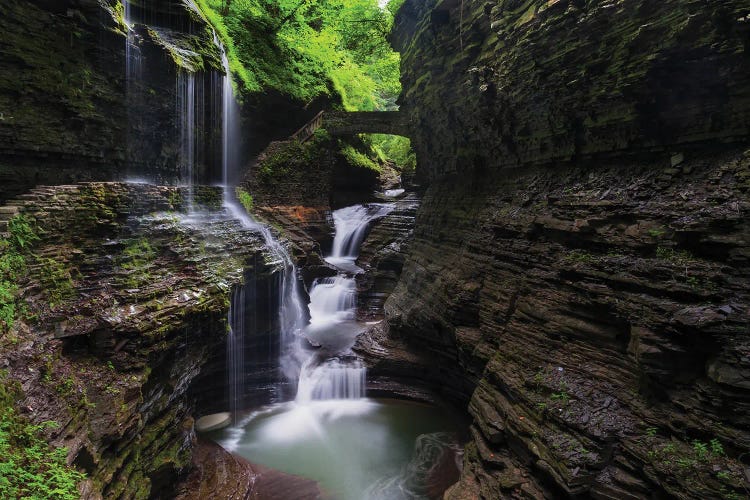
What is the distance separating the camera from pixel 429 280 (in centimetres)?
1091

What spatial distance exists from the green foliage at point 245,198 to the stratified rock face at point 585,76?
8.92 metres

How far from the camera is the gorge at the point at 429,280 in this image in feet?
15.5

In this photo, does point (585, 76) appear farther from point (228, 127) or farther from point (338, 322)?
point (228, 127)

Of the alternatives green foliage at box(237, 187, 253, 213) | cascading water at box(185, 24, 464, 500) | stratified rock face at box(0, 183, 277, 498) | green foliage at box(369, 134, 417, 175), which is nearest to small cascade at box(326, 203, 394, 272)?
green foliage at box(237, 187, 253, 213)

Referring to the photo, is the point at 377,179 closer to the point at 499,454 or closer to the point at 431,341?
the point at 431,341

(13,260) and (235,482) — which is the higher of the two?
(13,260)

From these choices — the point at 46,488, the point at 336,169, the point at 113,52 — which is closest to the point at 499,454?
the point at 46,488

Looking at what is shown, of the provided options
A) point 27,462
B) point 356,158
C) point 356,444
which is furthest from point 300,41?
point 27,462

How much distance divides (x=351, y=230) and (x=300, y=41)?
398 inches

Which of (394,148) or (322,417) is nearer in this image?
(322,417)

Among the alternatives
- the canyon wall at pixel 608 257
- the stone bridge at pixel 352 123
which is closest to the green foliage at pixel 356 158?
the stone bridge at pixel 352 123

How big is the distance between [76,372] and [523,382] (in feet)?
22.4

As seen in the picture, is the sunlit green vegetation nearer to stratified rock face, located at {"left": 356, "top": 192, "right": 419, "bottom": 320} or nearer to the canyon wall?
stratified rock face, located at {"left": 356, "top": 192, "right": 419, "bottom": 320}

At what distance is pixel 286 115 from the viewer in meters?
19.7
